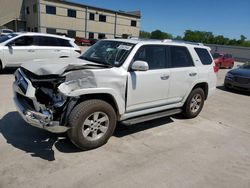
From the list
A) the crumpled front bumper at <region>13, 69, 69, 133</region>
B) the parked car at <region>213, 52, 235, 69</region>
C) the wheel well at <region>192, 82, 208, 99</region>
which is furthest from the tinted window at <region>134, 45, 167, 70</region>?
the parked car at <region>213, 52, 235, 69</region>

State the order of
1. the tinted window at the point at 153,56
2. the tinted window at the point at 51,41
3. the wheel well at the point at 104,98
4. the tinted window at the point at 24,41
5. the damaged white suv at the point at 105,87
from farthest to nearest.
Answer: the tinted window at the point at 51,41, the tinted window at the point at 24,41, the tinted window at the point at 153,56, the wheel well at the point at 104,98, the damaged white suv at the point at 105,87

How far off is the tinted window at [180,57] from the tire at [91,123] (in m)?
1.94

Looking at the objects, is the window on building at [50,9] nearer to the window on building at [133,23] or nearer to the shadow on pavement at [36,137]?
the window on building at [133,23]

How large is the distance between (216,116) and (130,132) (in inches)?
114

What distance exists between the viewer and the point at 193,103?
19.3 feet

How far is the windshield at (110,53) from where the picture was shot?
431 cm

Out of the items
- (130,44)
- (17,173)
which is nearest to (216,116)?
(130,44)

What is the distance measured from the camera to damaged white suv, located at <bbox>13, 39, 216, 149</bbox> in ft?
11.6

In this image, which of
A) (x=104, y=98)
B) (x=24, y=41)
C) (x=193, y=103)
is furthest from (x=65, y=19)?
(x=104, y=98)

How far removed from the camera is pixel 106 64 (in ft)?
14.0

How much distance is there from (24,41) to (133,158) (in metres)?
7.92

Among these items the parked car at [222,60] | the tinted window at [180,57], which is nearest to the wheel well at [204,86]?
the tinted window at [180,57]

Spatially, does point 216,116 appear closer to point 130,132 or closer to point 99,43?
point 130,132

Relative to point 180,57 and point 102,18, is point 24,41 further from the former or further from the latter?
point 102,18
